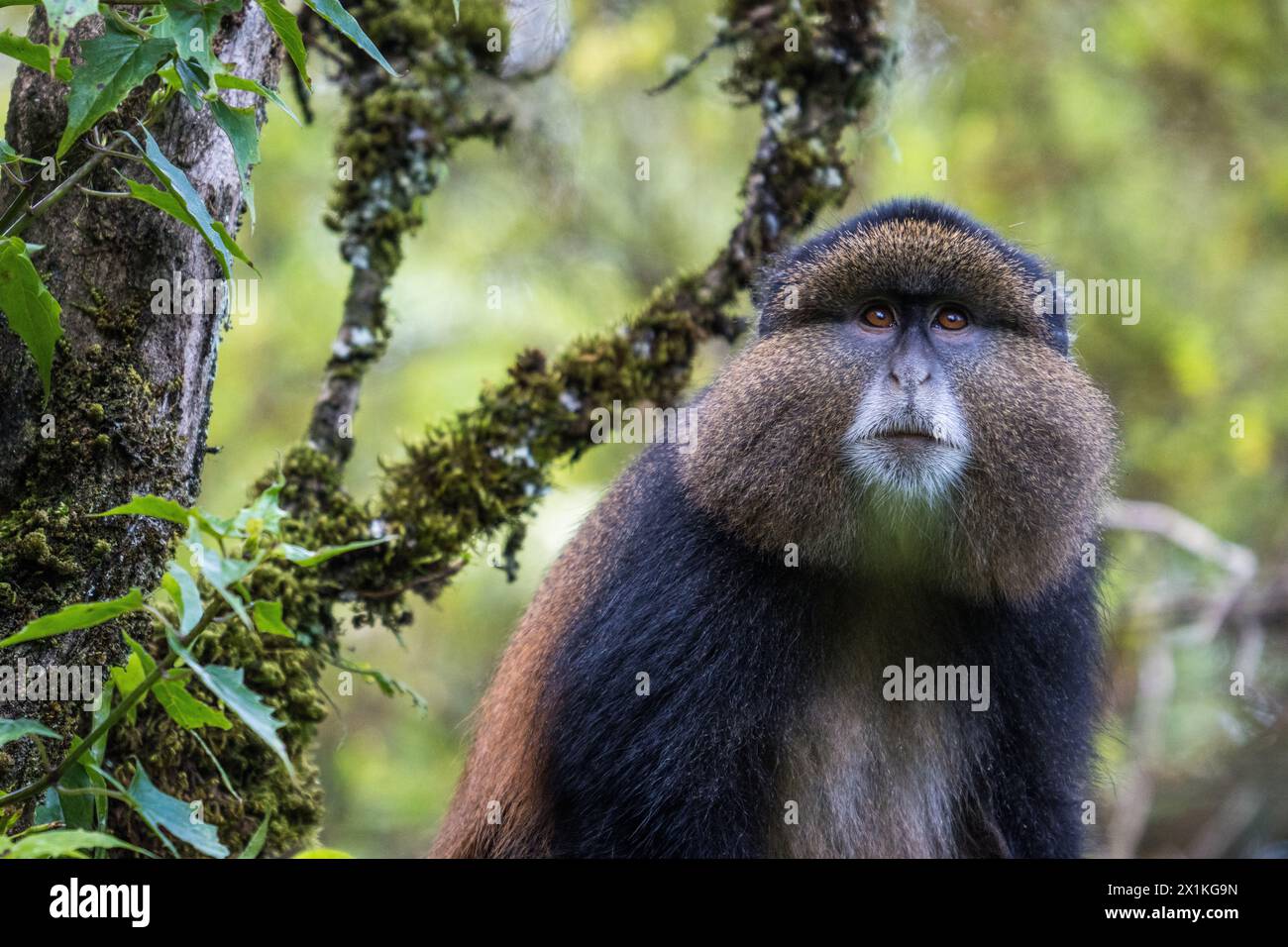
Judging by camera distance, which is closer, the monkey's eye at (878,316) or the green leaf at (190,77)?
the green leaf at (190,77)

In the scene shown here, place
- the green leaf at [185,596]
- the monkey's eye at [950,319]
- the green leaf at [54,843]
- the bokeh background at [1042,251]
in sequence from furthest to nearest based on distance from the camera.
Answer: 1. the bokeh background at [1042,251]
2. the monkey's eye at [950,319]
3. the green leaf at [185,596]
4. the green leaf at [54,843]

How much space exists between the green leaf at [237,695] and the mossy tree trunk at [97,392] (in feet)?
3.86

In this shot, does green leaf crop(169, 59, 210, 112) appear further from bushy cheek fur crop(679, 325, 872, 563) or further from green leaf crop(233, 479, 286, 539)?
bushy cheek fur crop(679, 325, 872, 563)

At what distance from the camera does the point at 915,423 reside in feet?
14.2

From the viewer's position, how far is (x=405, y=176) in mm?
5977

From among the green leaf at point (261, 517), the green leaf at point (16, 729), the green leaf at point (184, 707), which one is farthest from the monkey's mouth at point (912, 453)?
the green leaf at point (16, 729)

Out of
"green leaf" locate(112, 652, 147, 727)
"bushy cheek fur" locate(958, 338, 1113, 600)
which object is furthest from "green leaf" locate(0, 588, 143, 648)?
"bushy cheek fur" locate(958, 338, 1113, 600)

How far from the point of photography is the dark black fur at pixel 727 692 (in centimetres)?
448

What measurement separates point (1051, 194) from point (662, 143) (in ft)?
10.9

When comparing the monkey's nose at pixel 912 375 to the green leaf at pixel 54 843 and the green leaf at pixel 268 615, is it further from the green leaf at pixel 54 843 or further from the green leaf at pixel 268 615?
the green leaf at pixel 54 843
